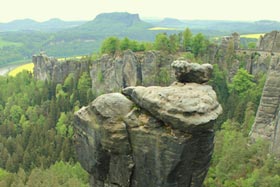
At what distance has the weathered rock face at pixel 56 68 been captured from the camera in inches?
4414

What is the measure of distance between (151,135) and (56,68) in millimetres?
101270

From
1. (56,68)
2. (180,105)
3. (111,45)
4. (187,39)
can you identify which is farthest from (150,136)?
(56,68)

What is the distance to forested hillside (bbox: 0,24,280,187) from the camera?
4581 centimetres

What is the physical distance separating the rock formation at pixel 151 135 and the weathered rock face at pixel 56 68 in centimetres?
9066

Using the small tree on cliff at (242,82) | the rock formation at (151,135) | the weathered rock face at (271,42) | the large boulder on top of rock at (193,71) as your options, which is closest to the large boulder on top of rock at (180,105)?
the rock formation at (151,135)

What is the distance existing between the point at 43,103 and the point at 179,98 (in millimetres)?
88649

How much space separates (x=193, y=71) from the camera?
66.1 ft

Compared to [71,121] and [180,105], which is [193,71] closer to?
[180,105]

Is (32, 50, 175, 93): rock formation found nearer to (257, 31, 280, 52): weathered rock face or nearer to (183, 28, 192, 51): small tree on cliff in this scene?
(183, 28, 192, 51): small tree on cliff

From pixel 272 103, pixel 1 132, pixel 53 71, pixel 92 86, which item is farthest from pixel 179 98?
pixel 53 71

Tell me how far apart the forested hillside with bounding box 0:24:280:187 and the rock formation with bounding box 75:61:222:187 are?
2437 cm

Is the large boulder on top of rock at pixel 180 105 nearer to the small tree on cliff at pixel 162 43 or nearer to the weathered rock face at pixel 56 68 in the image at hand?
the small tree on cliff at pixel 162 43

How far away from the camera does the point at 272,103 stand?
57.4m

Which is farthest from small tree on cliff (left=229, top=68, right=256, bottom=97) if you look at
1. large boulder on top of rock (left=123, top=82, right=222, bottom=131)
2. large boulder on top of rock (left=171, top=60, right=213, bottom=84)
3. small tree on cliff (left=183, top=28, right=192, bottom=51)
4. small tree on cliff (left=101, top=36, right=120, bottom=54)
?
large boulder on top of rock (left=123, top=82, right=222, bottom=131)
